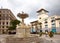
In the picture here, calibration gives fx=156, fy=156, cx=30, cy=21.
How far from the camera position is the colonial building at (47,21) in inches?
2633

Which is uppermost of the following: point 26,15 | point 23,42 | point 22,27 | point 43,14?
point 43,14

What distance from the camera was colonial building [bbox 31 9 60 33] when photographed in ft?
219

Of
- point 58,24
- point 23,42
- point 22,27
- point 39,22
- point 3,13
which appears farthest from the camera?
point 3,13

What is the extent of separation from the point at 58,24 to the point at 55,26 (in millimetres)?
1590

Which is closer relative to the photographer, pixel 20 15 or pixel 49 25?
pixel 20 15

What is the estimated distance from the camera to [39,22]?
7725 cm

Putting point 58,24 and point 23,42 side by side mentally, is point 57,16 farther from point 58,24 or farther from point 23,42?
point 23,42

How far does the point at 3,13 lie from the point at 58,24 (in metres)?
40.6

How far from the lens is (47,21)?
7119 centimetres

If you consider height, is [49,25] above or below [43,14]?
below

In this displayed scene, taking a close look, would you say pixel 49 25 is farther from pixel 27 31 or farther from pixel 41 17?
pixel 27 31

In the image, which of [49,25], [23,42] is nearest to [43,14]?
[49,25]

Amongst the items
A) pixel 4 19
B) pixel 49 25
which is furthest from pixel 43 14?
pixel 4 19

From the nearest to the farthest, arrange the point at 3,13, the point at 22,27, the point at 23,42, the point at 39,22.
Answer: the point at 23,42
the point at 22,27
the point at 39,22
the point at 3,13
